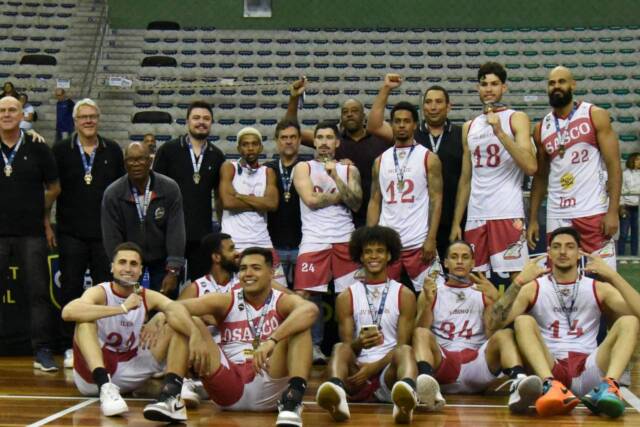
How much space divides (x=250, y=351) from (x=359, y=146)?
7.95 ft

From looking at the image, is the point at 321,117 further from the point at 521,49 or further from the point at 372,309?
the point at 372,309

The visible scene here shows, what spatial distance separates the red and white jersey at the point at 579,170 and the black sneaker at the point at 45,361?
145 inches

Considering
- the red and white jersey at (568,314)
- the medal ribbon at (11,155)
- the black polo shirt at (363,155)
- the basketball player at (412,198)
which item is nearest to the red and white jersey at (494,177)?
the basketball player at (412,198)

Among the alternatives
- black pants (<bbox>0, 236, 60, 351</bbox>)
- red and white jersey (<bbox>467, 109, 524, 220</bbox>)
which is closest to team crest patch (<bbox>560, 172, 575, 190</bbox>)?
red and white jersey (<bbox>467, 109, 524, 220</bbox>)

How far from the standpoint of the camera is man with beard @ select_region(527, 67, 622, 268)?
668 cm

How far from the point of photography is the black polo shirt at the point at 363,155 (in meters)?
7.64

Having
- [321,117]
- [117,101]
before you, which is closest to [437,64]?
[321,117]

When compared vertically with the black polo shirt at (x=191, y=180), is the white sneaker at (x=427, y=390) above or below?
below

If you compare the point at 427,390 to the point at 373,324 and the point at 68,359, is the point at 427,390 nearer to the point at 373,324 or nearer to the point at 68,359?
the point at 373,324

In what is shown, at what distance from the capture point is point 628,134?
18125mm

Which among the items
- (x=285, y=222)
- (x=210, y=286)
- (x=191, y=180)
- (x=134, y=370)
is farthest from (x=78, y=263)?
(x=285, y=222)

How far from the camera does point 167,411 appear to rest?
5.16 meters

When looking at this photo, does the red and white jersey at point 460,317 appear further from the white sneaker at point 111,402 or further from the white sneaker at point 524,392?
the white sneaker at point 111,402

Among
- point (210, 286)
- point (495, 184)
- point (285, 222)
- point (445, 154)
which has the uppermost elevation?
point (445, 154)
